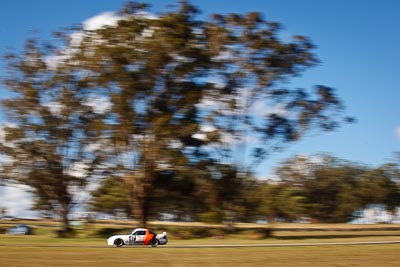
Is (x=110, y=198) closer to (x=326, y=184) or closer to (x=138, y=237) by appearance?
(x=138, y=237)

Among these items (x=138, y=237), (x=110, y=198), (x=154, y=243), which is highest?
(x=110, y=198)

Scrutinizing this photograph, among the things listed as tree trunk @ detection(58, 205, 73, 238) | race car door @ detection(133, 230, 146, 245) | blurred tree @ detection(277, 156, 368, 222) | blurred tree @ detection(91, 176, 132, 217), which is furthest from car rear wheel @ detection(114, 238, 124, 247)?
blurred tree @ detection(277, 156, 368, 222)

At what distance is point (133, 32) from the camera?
45750 millimetres

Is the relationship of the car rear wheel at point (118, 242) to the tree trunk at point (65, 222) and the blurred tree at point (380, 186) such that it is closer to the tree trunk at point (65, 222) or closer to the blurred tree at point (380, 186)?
the tree trunk at point (65, 222)

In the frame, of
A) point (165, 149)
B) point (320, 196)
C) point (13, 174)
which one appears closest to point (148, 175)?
point (165, 149)

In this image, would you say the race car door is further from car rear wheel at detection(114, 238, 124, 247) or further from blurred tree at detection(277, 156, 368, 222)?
blurred tree at detection(277, 156, 368, 222)

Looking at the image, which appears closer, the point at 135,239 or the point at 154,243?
the point at 135,239

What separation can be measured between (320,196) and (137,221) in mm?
52413

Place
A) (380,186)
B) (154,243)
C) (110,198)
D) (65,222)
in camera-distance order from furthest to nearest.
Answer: (380,186), (110,198), (65,222), (154,243)

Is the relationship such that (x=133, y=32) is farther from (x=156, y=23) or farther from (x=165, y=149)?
(x=165, y=149)

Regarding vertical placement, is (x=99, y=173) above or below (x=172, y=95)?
below

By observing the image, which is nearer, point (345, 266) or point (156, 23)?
point (345, 266)

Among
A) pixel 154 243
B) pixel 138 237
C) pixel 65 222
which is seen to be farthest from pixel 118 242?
pixel 65 222

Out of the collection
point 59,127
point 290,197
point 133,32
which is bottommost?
point 290,197
